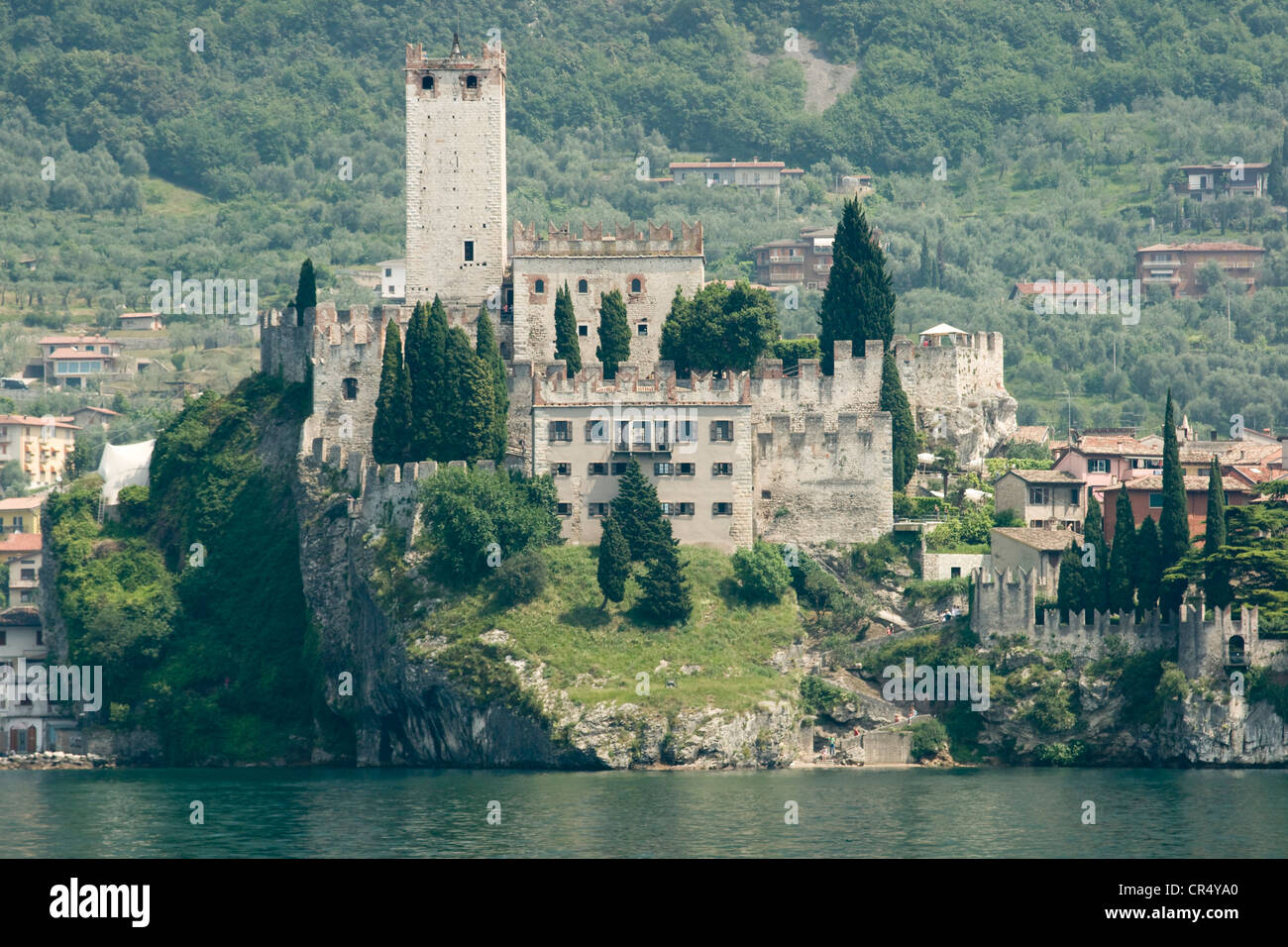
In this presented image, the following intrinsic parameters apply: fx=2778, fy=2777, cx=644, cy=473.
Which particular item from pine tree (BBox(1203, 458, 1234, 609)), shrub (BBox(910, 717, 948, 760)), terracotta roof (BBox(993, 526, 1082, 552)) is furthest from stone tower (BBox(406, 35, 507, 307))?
pine tree (BBox(1203, 458, 1234, 609))

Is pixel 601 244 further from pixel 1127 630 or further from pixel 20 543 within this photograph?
pixel 20 543

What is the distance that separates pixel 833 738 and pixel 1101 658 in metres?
10.1

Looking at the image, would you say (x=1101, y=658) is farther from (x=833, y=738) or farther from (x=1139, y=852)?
(x=1139, y=852)

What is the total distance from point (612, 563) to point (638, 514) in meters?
2.36

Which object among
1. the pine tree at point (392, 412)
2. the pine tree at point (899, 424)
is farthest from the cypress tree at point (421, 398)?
the pine tree at point (899, 424)

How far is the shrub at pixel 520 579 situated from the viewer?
10188 cm

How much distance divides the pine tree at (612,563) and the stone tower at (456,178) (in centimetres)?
1828

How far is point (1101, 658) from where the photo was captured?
10038cm

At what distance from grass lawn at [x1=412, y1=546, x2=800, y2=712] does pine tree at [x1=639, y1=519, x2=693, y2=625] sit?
454 millimetres

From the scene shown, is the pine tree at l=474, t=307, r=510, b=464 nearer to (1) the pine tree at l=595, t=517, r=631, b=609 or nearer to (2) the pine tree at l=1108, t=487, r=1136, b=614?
(1) the pine tree at l=595, t=517, r=631, b=609

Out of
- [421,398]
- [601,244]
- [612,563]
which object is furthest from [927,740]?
[601,244]

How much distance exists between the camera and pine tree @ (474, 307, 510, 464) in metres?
107
